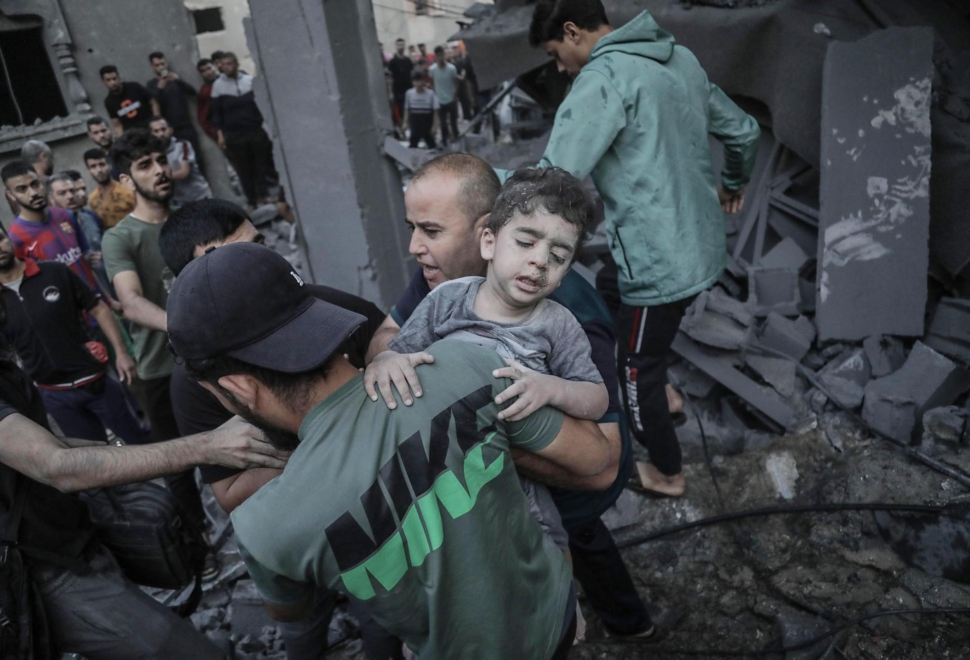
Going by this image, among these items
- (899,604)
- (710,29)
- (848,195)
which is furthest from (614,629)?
(710,29)

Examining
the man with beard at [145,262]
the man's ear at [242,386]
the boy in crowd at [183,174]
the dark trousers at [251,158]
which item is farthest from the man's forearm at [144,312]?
the dark trousers at [251,158]

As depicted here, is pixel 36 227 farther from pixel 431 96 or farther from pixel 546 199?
pixel 431 96

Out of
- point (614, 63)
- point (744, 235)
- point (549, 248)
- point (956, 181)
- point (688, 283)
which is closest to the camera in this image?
point (549, 248)

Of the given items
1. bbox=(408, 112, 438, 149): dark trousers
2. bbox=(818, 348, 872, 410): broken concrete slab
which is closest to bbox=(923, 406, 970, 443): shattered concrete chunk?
bbox=(818, 348, 872, 410): broken concrete slab

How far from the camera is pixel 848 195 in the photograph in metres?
4.20

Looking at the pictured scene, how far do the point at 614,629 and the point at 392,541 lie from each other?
6.86 ft

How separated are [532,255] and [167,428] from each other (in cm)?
313

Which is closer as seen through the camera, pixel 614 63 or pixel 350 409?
pixel 350 409

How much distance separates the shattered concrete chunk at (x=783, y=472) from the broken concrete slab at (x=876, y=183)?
3.35 ft

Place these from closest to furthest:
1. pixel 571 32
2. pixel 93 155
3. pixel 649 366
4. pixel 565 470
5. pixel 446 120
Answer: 1. pixel 565 470
2. pixel 571 32
3. pixel 649 366
4. pixel 93 155
5. pixel 446 120

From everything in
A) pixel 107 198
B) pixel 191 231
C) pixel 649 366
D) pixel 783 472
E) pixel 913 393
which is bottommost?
pixel 783 472

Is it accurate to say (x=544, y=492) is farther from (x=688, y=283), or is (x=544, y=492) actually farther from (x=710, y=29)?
(x=710, y=29)

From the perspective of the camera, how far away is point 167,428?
3.98 meters

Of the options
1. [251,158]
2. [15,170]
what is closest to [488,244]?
[15,170]
